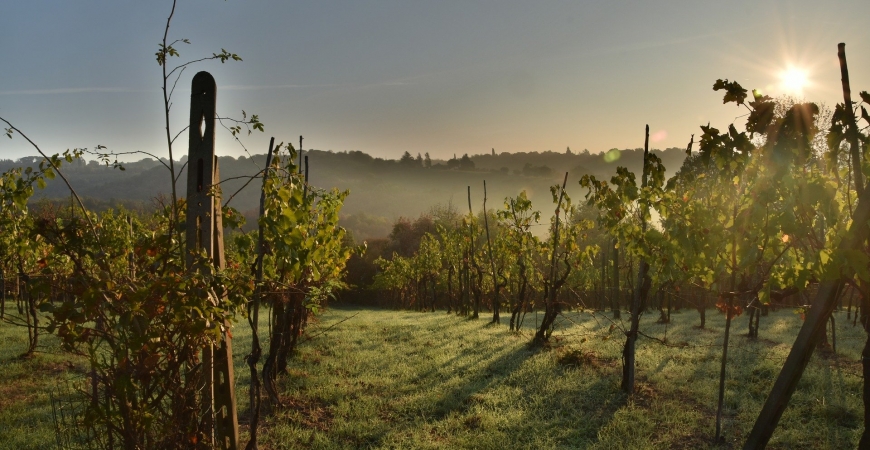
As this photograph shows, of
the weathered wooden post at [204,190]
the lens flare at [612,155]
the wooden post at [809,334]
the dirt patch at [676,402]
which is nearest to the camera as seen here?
the wooden post at [809,334]

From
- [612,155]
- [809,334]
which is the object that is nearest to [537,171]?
[612,155]

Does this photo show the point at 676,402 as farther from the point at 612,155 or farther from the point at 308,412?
the point at 612,155

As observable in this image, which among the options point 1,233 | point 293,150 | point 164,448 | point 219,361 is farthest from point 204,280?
point 1,233

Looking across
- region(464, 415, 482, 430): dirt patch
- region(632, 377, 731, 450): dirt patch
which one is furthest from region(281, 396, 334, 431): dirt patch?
region(632, 377, 731, 450): dirt patch

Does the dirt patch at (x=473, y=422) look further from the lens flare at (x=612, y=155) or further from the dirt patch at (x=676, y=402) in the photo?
the lens flare at (x=612, y=155)

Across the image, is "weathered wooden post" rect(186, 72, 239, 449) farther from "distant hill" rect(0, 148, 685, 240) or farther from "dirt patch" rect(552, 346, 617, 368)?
"distant hill" rect(0, 148, 685, 240)

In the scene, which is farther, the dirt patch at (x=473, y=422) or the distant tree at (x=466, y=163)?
the distant tree at (x=466, y=163)

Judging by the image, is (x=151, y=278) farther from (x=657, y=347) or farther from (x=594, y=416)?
(x=657, y=347)

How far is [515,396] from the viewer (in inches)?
247

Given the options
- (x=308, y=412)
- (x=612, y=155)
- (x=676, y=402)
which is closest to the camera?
(x=308, y=412)

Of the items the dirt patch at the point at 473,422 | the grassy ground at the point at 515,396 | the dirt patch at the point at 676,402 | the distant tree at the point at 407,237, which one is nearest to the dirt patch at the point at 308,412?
the grassy ground at the point at 515,396

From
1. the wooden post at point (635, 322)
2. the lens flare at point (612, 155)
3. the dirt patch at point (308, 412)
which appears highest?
the lens flare at point (612, 155)

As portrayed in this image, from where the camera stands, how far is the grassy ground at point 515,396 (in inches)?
195

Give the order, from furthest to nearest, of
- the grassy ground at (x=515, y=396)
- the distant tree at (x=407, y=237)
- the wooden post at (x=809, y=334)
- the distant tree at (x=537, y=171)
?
the distant tree at (x=537, y=171)
the distant tree at (x=407, y=237)
the grassy ground at (x=515, y=396)
the wooden post at (x=809, y=334)
